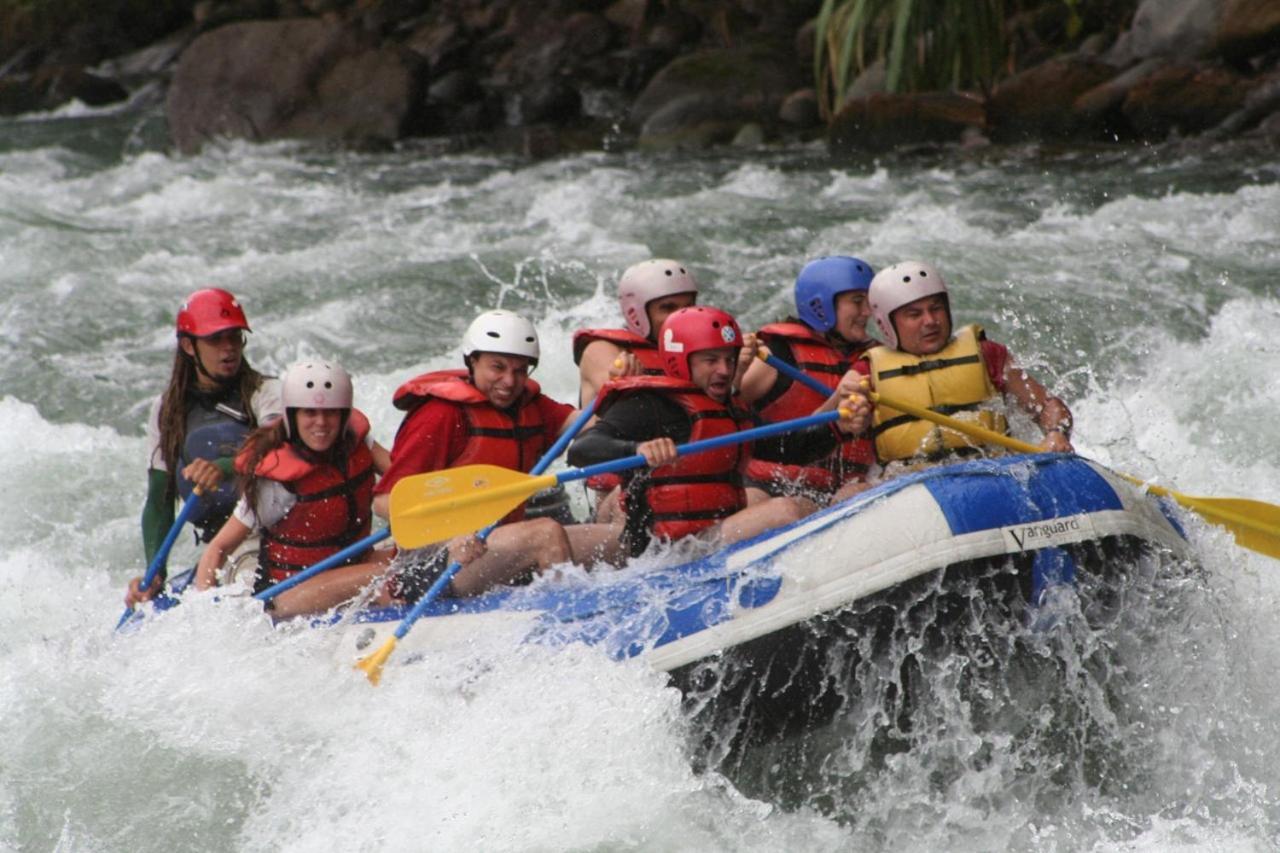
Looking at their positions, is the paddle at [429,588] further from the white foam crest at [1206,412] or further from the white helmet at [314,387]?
the white foam crest at [1206,412]

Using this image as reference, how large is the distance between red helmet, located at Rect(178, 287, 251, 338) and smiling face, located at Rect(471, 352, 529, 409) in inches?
35.2

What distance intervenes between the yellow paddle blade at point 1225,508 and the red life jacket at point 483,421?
1.13 m

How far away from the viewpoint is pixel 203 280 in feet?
33.6

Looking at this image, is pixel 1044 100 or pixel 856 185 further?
pixel 1044 100

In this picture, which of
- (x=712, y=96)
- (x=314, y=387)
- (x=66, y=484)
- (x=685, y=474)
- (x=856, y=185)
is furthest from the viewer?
(x=712, y=96)

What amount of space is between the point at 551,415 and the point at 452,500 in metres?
0.69

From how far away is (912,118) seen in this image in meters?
12.2

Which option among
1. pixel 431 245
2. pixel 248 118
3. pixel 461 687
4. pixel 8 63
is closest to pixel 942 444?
pixel 461 687

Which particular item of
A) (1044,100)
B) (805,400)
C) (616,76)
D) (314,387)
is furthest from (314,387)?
(616,76)

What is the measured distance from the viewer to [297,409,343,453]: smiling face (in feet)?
16.6

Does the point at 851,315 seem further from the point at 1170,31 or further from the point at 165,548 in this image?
the point at 1170,31

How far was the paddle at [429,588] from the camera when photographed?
4.65m

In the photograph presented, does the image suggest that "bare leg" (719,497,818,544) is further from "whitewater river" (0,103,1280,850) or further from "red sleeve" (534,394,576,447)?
"red sleeve" (534,394,576,447)

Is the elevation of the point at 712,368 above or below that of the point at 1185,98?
above
